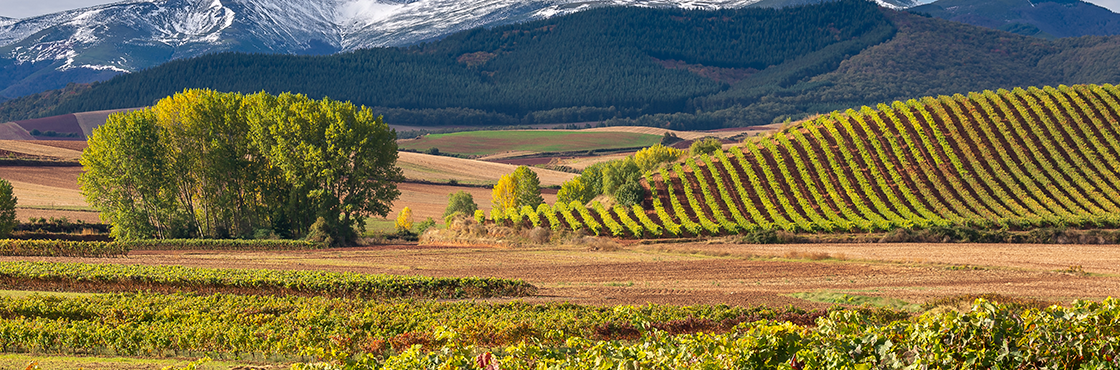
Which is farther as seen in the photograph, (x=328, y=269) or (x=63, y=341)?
(x=328, y=269)

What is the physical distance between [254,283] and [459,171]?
115 metres

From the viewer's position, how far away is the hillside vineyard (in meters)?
63.0

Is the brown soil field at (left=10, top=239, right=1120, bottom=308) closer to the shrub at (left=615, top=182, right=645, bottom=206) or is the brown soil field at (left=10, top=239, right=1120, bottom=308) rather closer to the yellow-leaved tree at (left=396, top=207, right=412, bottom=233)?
the shrub at (left=615, top=182, right=645, bottom=206)

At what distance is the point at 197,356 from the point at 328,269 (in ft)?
81.0

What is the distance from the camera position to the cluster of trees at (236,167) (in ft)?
222

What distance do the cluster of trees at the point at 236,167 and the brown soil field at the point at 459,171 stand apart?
202 ft

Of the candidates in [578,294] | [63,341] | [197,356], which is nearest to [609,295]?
[578,294]

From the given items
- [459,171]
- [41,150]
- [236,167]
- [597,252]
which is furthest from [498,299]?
[41,150]

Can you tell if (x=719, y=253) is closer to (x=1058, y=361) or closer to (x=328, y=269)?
(x=328, y=269)

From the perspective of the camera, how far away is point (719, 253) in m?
55.2

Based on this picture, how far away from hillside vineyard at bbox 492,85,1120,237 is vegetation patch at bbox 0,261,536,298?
2817cm

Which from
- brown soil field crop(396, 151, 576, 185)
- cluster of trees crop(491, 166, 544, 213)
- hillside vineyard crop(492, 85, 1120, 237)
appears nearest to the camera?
hillside vineyard crop(492, 85, 1120, 237)

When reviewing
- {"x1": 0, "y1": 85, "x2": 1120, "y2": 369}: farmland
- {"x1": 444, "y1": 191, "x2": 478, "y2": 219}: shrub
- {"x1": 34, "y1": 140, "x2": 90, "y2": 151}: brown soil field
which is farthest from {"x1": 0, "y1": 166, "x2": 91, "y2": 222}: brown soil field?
{"x1": 444, "y1": 191, "x2": 478, "y2": 219}: shrub

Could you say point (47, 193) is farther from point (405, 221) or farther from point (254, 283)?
point (254, 283)
